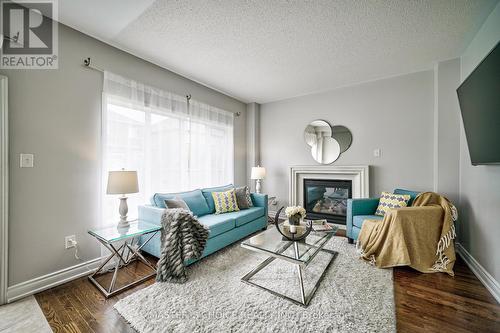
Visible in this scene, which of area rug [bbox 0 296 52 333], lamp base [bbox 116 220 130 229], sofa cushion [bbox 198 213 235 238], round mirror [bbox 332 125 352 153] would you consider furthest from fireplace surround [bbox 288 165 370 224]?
area rug [bbox 0 296 52 333]

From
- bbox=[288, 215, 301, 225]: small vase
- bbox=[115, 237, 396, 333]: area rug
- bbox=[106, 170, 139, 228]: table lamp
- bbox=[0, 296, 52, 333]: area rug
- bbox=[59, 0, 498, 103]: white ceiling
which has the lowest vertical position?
bbox=[0, 296, 52, 333]: area rug

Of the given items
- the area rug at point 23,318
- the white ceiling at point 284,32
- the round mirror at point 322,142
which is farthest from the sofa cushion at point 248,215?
the white ceiling at point 284,32

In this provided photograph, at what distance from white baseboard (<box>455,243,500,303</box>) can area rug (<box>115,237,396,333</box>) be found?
789mm

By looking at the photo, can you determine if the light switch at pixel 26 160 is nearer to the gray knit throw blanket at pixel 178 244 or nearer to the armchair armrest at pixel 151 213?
the armchair armrest at pixel 151 213

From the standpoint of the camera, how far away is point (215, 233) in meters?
2.65

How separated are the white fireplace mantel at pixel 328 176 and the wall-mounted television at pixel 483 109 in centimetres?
157

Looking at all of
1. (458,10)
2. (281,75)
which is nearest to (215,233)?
(281,75)

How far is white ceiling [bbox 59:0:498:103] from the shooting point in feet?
6.34

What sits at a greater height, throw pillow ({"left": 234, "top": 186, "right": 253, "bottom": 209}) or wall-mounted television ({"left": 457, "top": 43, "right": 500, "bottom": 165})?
wall-mounted television ({"left": 457, "top": 43, "right": 500, "bottom": 165})

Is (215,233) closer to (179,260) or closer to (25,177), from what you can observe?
(179,260)

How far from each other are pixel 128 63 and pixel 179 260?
2582mm

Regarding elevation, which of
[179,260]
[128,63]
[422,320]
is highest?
[128,63]

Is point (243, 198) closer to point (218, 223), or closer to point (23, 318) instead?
point (218, 223)

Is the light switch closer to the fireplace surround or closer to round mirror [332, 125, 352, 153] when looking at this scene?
the fireplace surround
